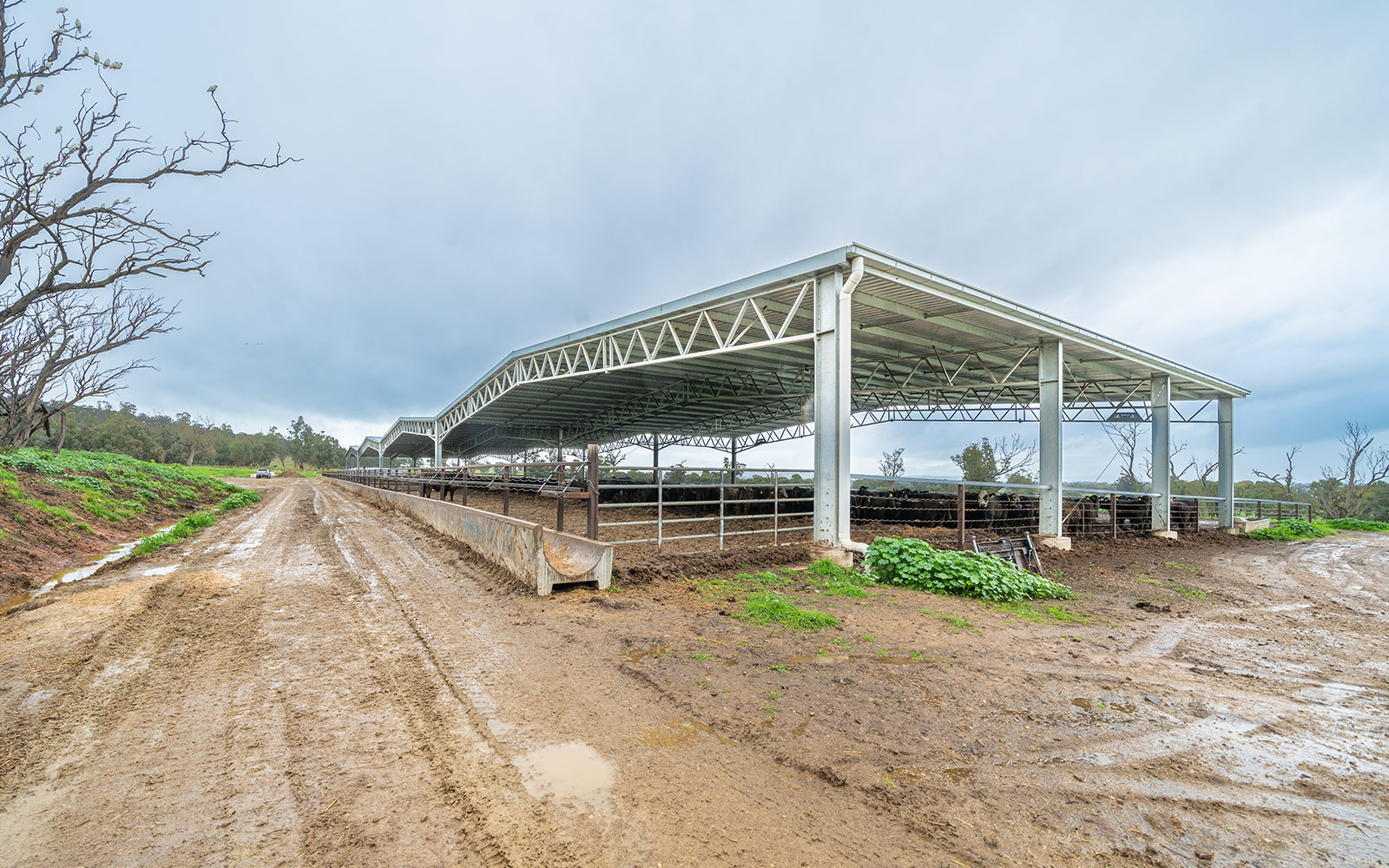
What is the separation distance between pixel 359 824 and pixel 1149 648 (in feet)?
21.5

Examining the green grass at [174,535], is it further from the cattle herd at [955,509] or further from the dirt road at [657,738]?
the cattle herd at [955,509]

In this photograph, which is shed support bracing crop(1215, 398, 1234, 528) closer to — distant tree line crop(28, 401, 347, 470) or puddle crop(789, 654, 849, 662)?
puddle crop(789, 654, 849, 662)

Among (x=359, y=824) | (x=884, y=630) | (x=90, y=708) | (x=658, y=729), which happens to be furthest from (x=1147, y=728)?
(x=90, y=708)

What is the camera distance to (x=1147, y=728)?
333 centimetres

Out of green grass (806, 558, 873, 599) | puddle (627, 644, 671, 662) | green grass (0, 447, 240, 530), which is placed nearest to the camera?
puddle (627, 644, 671, 662)

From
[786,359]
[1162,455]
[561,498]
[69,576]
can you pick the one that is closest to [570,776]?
[561,498]

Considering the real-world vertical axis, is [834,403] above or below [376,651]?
above

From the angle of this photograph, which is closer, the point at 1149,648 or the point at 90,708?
the point at 90,708

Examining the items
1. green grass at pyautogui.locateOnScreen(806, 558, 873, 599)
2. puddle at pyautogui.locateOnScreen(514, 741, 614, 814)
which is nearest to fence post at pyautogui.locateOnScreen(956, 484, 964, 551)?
green grass at pyautogui.locateOnScreen(806, 558, 873, 599)

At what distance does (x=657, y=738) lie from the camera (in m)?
2.99

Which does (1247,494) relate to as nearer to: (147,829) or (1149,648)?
(1149,648)

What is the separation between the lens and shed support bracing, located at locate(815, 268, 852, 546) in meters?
8.73

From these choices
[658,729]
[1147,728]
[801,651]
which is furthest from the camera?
[801,651]

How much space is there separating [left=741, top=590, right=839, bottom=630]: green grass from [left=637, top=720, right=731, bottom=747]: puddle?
2264mm
